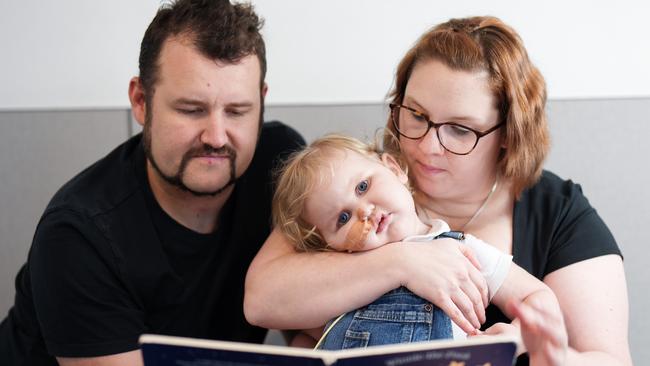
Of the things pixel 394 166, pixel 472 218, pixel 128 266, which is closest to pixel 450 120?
pixel 394 166

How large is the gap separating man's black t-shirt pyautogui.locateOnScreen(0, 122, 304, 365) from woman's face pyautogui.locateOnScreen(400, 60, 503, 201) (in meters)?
0.44

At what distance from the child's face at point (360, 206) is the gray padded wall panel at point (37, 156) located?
923mm

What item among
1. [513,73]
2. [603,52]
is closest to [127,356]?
[513,73]

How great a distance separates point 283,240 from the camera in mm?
1619

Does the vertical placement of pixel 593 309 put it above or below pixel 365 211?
below

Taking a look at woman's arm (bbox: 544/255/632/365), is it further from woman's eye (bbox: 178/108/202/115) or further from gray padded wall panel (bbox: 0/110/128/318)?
gray padded wall panel (bbox: 0/110/128/318)

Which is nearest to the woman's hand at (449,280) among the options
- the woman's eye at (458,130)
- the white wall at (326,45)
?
the woman's eye at (458,130)

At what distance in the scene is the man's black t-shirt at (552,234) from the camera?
1574 mm

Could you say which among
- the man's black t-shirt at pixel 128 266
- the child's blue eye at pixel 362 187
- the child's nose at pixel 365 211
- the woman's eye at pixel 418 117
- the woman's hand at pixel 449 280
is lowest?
the man's black t-shirt at pixel 128 266

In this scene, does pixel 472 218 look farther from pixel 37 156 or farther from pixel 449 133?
pixel 37 156

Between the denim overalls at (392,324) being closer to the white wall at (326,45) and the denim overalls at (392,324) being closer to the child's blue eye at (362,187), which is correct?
the child's blue eye at (362,187)

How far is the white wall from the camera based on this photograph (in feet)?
6.57

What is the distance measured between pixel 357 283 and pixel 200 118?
526 mm

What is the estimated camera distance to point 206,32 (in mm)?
1601
